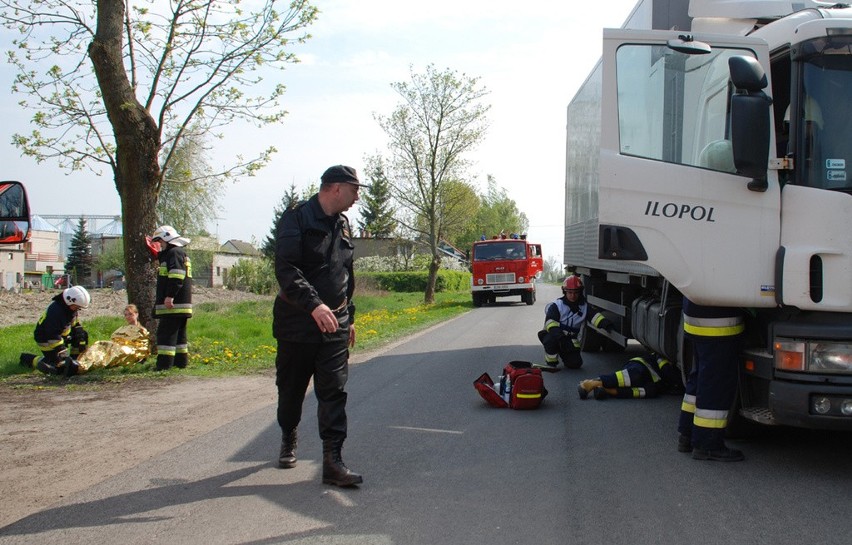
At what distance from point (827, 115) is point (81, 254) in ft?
203

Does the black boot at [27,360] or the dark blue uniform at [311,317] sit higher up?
the dark blue uniform at [311,317]

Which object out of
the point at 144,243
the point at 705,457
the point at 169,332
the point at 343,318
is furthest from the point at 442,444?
the point at 144,243

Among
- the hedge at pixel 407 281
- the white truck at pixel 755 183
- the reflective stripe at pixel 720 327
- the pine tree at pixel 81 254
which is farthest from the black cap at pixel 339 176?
the pine tree at pixel 81 254

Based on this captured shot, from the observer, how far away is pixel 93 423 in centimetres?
722

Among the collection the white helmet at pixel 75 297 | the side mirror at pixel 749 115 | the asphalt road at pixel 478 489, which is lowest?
the asphalt road at pixel 478 489

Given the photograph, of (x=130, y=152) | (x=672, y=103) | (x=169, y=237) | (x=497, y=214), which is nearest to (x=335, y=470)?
(x=672, y=103)

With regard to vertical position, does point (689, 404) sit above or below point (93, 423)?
above

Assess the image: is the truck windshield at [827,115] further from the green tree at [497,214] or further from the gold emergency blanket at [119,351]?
the green tree at [497,214]

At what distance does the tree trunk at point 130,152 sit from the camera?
1125 centimetres

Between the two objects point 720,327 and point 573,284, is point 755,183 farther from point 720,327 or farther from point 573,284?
point 573,284

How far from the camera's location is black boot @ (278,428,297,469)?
542cm

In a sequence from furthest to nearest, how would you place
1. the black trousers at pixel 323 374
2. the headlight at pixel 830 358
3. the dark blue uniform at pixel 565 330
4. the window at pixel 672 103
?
1. the dark blue uniform at pixel 565 330
2. the window at pixel 672 103
3. the black trousers at pixel 323 374
4. the headlight at pixel 830 358

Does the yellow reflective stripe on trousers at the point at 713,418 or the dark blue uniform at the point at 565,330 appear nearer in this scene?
the yellow reflective stripe on trousers at the point at 713,418

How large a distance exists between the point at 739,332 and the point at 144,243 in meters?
8.93
